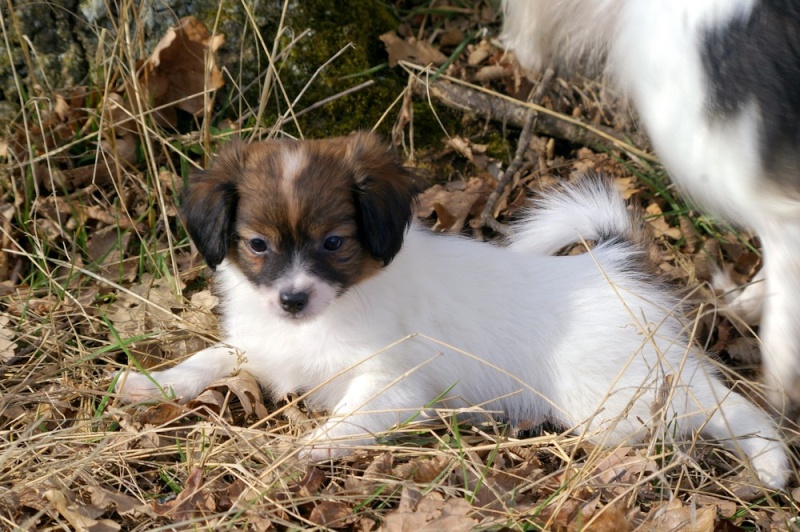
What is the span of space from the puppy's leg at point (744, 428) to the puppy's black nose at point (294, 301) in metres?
1.42

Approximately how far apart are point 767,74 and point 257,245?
1.76 meters

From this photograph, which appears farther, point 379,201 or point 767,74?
point 379,201

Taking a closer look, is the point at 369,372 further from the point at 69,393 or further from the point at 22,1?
the point at 22,1

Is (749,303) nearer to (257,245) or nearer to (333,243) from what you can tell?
(333,243)

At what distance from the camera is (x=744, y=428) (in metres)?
3.18

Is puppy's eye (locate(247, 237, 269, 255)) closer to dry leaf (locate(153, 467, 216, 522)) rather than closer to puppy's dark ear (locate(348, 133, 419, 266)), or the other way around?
puppy's dark ear (locate(348, 133, 419, 266))

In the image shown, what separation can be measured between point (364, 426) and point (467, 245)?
2.80 ft

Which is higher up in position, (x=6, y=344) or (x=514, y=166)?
(x=514, y=166)

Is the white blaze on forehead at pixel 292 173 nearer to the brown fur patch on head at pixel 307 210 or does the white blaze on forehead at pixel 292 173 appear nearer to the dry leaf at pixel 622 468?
the brown fur patch on head at pixel 307 210

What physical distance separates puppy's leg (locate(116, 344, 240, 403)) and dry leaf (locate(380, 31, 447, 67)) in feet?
6.64

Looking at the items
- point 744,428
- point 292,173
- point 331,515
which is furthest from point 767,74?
point 331,515

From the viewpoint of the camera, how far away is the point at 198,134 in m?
4.29

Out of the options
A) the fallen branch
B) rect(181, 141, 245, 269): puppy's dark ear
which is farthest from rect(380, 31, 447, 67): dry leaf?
rect(181, 141, 245, 269): puppy's dark ear

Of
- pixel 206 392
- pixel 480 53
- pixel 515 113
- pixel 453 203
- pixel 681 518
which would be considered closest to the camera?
pixel 681 518
